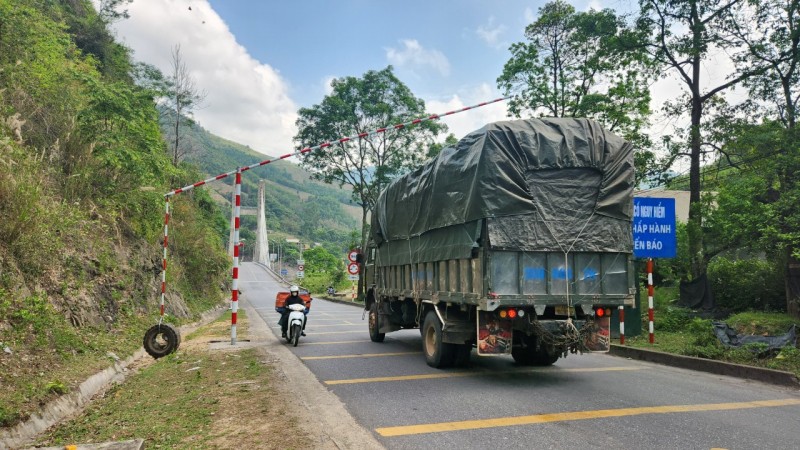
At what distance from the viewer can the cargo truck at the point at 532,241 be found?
22.6 ft

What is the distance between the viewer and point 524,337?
24.8 ft

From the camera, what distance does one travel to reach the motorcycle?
445 inches

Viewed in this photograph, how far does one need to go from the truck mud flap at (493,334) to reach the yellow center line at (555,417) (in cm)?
161

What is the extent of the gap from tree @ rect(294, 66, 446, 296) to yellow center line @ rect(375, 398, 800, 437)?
25565mm

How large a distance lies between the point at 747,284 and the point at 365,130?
862 inches

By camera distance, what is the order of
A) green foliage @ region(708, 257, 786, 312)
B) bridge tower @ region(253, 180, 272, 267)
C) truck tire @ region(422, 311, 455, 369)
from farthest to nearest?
bridge tower @ region(253, 180, 272, 267), green foliage @ region(708, 257, 786, 312), truck tire @ region(422, 311, 455, 369)

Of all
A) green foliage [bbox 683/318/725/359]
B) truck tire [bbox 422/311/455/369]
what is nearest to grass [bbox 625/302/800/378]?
green foliage [bbox 683/318/725/359]

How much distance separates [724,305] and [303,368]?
11178mm

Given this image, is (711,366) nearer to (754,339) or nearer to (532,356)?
(754,339)

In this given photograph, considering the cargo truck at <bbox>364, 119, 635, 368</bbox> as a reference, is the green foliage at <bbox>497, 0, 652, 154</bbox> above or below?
above

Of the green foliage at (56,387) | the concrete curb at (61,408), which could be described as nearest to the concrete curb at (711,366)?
the concrete curb at (61,408)

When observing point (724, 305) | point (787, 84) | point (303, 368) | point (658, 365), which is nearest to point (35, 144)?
point (303, 368)

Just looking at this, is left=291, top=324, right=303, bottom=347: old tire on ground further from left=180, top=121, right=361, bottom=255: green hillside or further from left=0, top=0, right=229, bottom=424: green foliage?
left=180, top=121, right=361, bottom=255: green hillside

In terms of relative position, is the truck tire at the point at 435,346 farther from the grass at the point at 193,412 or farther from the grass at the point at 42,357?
the grass at the point at 42,357
